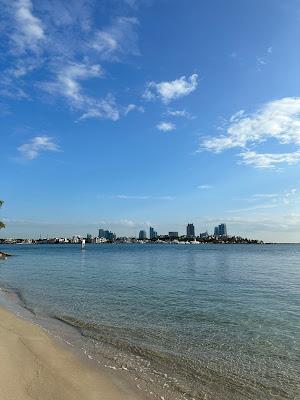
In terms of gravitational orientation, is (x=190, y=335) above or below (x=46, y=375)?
below

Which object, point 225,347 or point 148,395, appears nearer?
point 148,395

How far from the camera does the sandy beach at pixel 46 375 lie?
31.0 ft

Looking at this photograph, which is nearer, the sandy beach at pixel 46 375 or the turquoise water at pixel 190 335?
the sandy beach at pixel 46 375

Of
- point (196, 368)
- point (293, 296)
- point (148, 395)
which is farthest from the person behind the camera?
point (293, 296)

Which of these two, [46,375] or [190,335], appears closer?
[46,375]

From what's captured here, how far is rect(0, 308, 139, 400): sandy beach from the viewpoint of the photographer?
9.45 m

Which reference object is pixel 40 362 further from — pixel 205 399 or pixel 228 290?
pixel 228 290

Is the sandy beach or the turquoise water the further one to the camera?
the turquoise water

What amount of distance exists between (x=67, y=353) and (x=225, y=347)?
6.14m

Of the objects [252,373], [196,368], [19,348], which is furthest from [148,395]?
[19,348]

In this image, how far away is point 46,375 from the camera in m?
10.8

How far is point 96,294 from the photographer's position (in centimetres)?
2948

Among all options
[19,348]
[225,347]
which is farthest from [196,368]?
[19,348]

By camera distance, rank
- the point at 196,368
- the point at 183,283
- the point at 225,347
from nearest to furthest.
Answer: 1. the point at 196,368
2. the point at 225,347
3. the point at 183,283
